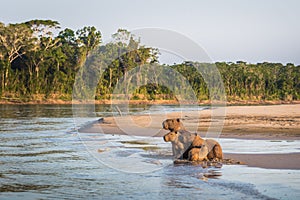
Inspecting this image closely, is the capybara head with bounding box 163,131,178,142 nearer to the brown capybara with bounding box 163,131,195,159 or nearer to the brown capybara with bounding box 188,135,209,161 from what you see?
the brown capybara with bounding box 163,131,195,159

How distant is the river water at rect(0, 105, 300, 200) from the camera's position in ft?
30.2

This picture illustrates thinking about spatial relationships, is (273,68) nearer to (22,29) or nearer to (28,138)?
(22,29)

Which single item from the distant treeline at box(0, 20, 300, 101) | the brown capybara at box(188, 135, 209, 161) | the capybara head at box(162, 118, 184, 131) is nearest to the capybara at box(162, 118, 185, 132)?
the capybara head at box(162, 118, 184, 131)

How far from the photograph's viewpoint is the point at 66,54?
79500 millimetres

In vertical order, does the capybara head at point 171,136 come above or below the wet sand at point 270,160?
above

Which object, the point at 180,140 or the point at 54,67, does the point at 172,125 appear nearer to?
the point at 180,140

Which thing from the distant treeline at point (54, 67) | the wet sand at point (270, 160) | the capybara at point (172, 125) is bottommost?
the wet sand at point (270, 160)

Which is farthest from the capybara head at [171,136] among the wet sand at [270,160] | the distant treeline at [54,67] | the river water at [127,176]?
the distant treeline at [54,67]

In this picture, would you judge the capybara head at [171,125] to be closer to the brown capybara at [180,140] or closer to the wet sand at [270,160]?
the brown capybara at [180,140]

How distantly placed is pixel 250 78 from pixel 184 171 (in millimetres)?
80287

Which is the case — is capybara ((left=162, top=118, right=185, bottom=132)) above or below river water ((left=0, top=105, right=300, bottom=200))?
above

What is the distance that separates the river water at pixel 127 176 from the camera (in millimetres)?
9203

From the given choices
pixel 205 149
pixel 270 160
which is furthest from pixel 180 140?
pixel 270 160

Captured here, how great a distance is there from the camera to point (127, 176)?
36.4 feet
